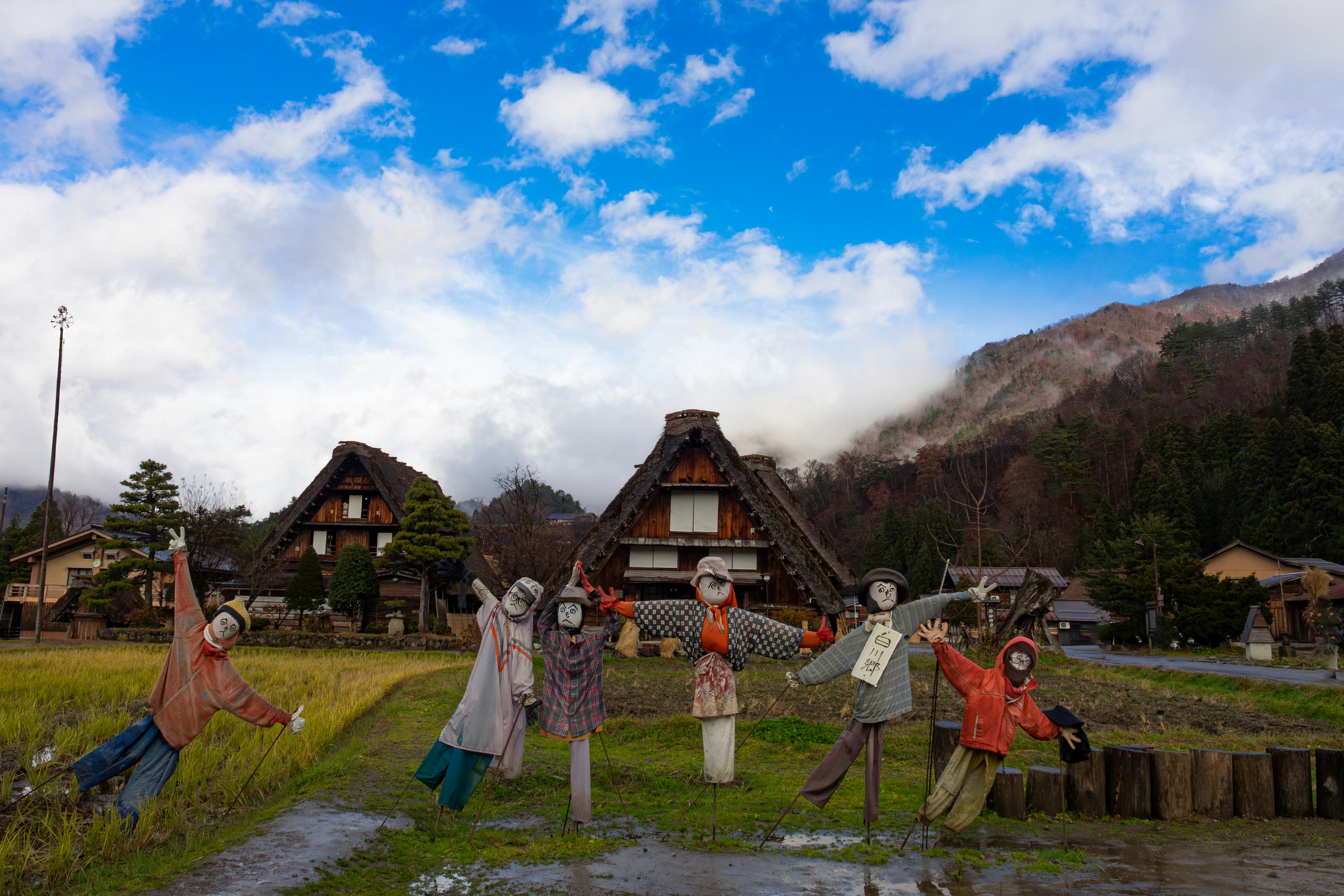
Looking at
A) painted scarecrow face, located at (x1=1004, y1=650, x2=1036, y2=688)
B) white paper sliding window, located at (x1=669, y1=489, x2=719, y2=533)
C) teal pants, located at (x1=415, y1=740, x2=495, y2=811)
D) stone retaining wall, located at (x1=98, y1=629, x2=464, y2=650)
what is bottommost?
stone retaining wall, located at (x1=98, y1=629, x2=464, y2=650)

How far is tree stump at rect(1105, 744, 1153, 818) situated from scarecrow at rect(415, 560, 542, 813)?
4.53 metres

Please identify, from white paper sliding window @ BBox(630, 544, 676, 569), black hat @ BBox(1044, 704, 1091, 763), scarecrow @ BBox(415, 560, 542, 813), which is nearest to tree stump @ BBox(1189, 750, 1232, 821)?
black hat @ BBox(1044, 704, 1091, 763)

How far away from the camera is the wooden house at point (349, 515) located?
102 feet

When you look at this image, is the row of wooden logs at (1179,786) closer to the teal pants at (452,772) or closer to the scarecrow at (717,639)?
the scarecrow at (717,639)

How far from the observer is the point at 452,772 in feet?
18.6

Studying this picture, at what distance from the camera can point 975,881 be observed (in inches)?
183

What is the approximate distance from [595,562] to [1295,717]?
49.1 feet

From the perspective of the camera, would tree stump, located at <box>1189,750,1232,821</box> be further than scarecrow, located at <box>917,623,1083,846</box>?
Yes

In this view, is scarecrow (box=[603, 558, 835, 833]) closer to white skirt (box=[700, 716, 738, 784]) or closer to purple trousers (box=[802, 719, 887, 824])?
white skirt (box=[700, 716, 738, 784])

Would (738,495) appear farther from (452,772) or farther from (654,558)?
(452,772)

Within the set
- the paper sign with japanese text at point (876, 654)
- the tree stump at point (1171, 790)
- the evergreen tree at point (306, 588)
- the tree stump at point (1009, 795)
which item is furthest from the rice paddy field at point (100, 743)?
the evergreen tree at point (306, 588)

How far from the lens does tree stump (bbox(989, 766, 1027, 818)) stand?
6094 mm

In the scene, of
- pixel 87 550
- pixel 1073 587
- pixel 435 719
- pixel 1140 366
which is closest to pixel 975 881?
pixel 435 719

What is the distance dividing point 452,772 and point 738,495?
17.2 m
